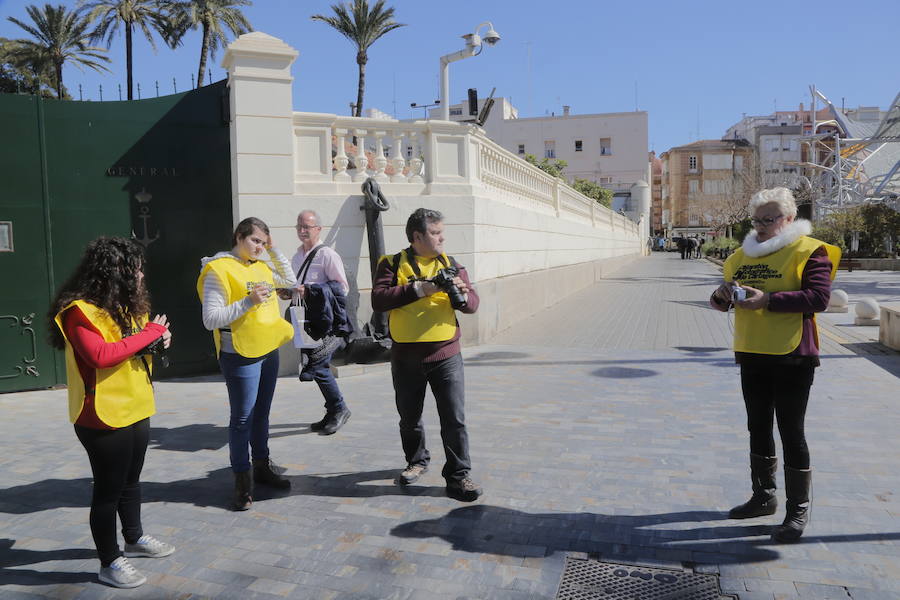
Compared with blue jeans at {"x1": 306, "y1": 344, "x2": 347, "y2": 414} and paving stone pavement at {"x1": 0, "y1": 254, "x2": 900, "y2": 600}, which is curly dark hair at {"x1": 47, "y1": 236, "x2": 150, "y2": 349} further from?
blue jeans at {"x1": 306, "y1": 344, "x2": 347, "y2": 414}

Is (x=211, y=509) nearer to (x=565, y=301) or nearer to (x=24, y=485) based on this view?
(x=24, y=485)

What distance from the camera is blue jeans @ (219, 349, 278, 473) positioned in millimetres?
4102

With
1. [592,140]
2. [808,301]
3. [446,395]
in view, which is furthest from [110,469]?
[592,140]

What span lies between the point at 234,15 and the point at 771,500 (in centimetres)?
3747

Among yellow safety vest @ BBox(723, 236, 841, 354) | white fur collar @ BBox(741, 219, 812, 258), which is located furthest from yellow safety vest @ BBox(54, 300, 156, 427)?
white fur collar @ BBox(741, 219, 812, 258)

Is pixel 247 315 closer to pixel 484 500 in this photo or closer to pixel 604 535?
pixel 484 500

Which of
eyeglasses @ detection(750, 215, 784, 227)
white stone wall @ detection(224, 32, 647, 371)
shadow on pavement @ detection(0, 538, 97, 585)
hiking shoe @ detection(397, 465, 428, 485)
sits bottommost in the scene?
shadow on pavement @ detection(0, 538, 97, 585)

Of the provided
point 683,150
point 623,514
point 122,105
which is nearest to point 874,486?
point 623,514

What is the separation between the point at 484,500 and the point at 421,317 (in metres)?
1.16

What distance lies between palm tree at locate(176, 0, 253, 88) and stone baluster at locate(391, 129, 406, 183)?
28.8m

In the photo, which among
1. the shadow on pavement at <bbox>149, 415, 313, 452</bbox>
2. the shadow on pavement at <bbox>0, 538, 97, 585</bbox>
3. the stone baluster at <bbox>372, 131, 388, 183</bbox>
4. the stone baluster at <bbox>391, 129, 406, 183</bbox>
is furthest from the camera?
the stone baluster at <bbox>391, 129, 406, 183</bbox>

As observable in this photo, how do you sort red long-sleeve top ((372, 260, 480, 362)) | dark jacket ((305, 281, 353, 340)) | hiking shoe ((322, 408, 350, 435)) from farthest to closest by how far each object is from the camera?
hiking shoe ((322, 408, 350, 435)) < dark jacket ((305, 281, 353, 340)) < red long-sleeve top ((372, 260, 480, 362))

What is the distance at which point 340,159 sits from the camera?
878 cm

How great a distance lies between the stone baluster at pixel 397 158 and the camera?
30.2ft
